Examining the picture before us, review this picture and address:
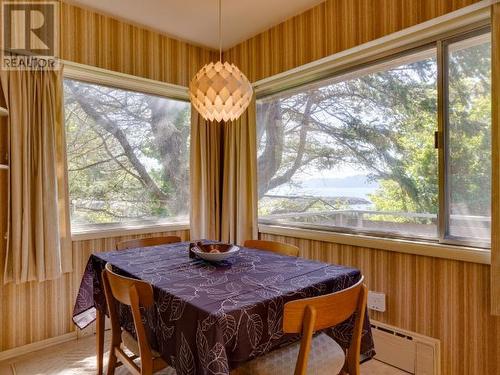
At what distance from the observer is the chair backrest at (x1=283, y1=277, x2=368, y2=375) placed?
3.51ft

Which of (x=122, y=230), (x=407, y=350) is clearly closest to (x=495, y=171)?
(x=407, y=350)

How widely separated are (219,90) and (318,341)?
1312 mm

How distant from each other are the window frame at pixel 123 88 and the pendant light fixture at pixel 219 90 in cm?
130

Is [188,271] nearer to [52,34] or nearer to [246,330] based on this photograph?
[246,330]

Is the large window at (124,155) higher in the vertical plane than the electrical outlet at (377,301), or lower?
higher

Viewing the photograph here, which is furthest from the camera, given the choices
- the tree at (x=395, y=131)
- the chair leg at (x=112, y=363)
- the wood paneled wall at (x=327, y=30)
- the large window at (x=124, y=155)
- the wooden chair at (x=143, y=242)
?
the large window at (x=124, y=155)

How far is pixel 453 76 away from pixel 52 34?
109 inches

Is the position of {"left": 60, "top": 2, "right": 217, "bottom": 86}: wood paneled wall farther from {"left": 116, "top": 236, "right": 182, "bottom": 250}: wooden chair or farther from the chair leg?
the chair leg

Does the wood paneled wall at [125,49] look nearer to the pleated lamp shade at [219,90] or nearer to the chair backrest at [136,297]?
the pleated lamp shade at [219,90]

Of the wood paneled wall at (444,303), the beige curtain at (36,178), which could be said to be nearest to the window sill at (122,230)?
the beige curtain at (36,178)

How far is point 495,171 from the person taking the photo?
5.39 ft

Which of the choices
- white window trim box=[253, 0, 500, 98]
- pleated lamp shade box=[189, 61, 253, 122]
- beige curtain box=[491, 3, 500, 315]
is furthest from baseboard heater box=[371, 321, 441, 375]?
white window trim box=[253, 0, 500, 98]

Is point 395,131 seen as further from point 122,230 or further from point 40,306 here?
point 40,306

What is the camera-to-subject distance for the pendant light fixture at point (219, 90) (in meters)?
1.66
